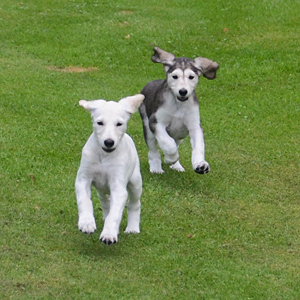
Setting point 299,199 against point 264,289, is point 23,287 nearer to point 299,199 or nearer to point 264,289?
point 264,289

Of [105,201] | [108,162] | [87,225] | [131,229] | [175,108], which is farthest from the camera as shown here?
[175,108]

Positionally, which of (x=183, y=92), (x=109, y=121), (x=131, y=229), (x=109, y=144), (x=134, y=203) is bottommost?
(x=131, y=229)

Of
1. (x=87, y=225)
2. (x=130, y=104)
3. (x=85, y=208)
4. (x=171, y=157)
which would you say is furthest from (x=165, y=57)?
(x=87, y=225)

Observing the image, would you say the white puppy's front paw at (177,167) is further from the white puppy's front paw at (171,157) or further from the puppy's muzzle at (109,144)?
the puppy's muzzle at (109,144)

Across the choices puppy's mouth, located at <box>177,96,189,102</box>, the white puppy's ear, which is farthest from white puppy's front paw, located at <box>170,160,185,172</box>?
the white puppy's ear

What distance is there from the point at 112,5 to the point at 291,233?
16001 mm

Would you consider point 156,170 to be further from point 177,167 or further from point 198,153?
point 198,153

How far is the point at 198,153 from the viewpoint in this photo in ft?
32.1

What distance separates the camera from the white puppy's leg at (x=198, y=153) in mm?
9430

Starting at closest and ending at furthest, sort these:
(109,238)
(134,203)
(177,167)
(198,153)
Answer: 1. (109,238)
2. (134,203)
3. (198,153)
4. (177,167)

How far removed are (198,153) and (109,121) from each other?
8.53ft

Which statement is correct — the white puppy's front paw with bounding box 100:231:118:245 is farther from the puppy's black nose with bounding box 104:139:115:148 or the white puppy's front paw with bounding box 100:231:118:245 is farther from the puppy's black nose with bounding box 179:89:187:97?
the puppy's black nose with bounding box 179:89:187:97

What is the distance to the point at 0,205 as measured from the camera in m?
8.97

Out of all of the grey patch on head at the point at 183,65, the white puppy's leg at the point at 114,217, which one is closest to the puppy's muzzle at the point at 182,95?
the grey patch on head at the point at 183,65
